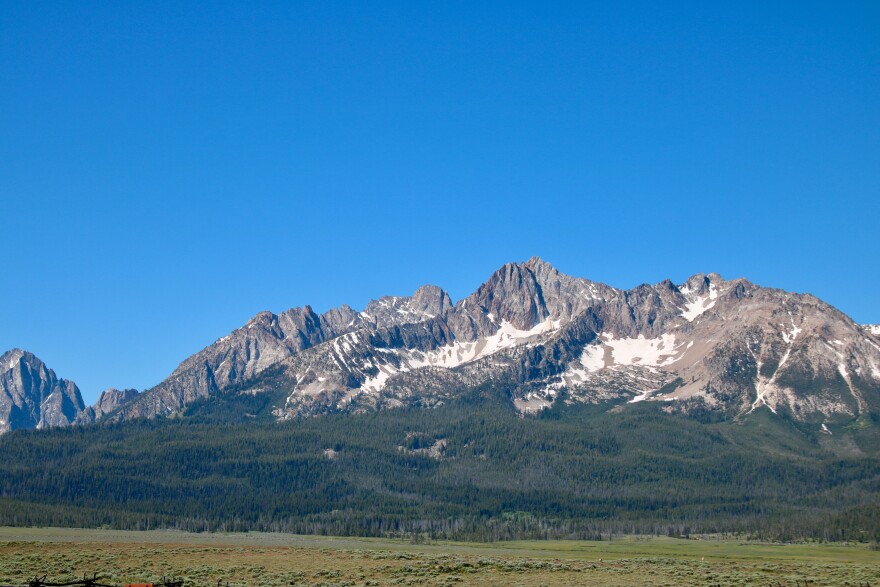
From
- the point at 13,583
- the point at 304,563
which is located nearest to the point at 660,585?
the point at 304,563

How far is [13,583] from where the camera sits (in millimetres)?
106250

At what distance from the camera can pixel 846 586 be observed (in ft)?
412

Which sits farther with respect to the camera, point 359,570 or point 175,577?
point 359,570

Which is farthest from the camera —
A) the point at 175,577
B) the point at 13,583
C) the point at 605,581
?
the point at 605,581

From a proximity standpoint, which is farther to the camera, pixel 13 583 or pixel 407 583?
pixel 407 583

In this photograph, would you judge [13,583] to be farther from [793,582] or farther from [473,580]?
[793,582]

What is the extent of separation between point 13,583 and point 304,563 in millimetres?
45414

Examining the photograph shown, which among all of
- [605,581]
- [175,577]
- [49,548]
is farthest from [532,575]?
[49,548]

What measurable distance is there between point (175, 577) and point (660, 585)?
5785cm

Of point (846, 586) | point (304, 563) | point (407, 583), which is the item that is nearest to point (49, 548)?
point (304, 563)

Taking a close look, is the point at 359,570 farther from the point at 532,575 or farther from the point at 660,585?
the point at 660,585

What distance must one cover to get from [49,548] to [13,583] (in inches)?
1884

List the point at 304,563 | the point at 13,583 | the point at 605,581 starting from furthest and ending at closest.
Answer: the point at 304,563
the point at 605,581
the point at 13,583

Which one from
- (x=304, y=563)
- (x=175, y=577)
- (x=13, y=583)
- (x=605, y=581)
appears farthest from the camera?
(x=304, y=563)
